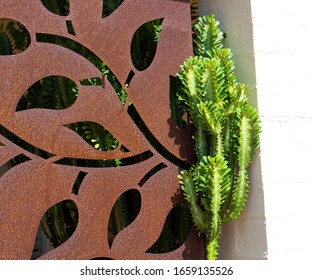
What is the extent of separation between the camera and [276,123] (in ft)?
7.27

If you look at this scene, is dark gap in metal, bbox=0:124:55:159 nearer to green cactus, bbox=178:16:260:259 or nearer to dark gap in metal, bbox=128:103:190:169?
dark gap in metal, bbox=128:103:190:169

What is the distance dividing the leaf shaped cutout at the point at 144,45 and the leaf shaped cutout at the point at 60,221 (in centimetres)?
68

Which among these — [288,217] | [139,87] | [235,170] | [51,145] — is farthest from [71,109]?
[288,217]

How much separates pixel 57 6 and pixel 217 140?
985mm

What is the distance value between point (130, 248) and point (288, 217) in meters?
0.65

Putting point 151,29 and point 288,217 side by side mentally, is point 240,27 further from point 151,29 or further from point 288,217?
point 288,217

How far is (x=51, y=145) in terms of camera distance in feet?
6.29

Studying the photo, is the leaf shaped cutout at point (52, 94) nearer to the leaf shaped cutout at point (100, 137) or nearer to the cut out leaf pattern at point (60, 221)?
the leaf shaped cutout at point (100, 137)

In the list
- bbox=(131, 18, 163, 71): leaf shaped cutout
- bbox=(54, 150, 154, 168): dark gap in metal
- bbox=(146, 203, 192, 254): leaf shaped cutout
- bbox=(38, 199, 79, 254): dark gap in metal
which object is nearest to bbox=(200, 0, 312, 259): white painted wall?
bbox=(146, 203, 192, 254): leaf shaped cutout

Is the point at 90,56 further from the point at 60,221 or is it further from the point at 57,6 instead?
the point at 60,221

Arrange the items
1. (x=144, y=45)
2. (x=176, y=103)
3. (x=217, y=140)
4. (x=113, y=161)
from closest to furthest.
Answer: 1. (x=217, y=140)
2. (x=176, y=103)
3. (x=113, y=161)
4. (x=144, y=45)

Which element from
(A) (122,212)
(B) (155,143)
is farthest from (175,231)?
(B) (155,143)

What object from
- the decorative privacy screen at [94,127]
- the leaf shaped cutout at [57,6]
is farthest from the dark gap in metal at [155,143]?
the leaf shaped cutout at [57,6]

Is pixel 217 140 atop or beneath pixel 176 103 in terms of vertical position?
beneath
